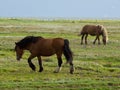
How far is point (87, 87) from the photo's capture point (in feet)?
50.5

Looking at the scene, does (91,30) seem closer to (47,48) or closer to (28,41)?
(28,41)

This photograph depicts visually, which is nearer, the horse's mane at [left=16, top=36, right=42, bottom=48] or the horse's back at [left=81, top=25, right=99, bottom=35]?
the horse's mane at [left=16, top=36, right=42, bottom=48]

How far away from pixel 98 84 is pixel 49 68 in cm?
587

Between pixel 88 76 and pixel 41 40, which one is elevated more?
pixel 41 40

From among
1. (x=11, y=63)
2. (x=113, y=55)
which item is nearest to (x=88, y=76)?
(x=11, y=63)

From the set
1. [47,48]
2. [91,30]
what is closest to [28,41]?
[47,48]

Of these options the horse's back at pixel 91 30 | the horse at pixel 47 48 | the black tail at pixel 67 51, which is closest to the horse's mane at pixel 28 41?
the horse at pixel 47 48

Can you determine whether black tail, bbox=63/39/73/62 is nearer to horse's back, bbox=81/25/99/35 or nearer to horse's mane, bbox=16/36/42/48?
horse's mane, bbox=16/36/42/48

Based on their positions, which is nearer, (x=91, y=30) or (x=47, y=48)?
(x=47, y=48)

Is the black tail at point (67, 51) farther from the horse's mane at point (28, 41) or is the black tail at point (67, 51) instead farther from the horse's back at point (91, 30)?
the horse's back at point (91, 30)

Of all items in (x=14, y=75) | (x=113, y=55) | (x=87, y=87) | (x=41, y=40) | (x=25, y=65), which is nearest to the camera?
(x=87, y=87)

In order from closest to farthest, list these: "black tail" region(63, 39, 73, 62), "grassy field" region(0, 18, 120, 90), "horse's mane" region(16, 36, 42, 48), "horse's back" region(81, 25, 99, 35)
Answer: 1. "grassy field" region(0, 18, 120, 90)
2. "black tail" region(63, 39, 73, 62)
3. "horse's mane" region(16, 36, 42, 48)
4. "horse's back" region(81, 25, 99, 35)

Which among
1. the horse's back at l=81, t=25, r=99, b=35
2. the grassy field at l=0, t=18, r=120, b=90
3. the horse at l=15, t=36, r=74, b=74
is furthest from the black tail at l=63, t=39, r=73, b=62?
the horse's back at l=81, t=25, r=99, b=35

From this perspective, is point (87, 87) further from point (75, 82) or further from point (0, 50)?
point (0, 50)
